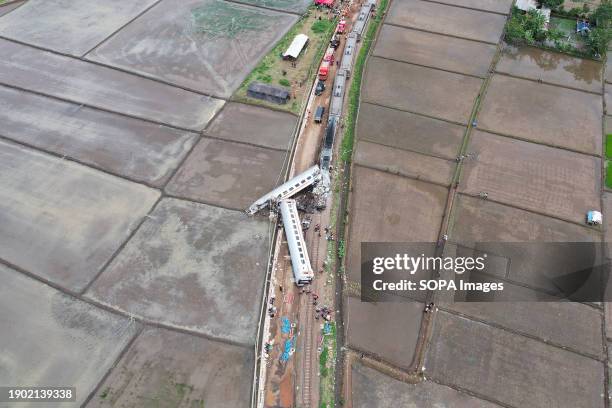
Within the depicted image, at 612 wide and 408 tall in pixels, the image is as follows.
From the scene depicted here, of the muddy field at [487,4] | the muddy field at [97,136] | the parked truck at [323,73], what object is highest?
the muddy field at [487,4]

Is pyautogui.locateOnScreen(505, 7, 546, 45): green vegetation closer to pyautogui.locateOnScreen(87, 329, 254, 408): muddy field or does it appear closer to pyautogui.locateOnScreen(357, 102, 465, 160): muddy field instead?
pyautogui.locateOnScreen(357, 102, 465, 160): muddy field

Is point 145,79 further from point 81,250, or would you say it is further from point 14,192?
point 81,250

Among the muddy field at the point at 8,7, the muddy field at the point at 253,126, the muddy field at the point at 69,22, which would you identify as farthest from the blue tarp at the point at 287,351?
the muddy field at the point at 8,7

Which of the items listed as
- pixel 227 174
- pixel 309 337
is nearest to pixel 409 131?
pixel 227 174

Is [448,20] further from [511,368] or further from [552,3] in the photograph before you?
[511,368]

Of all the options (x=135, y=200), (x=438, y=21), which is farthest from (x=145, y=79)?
(x=438, y=21)

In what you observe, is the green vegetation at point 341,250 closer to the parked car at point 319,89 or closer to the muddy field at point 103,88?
the muddy field at point 103,88

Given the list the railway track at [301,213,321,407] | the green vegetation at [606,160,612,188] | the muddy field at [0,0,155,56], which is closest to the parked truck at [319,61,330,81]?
the railway track at [301,213,321,407]
